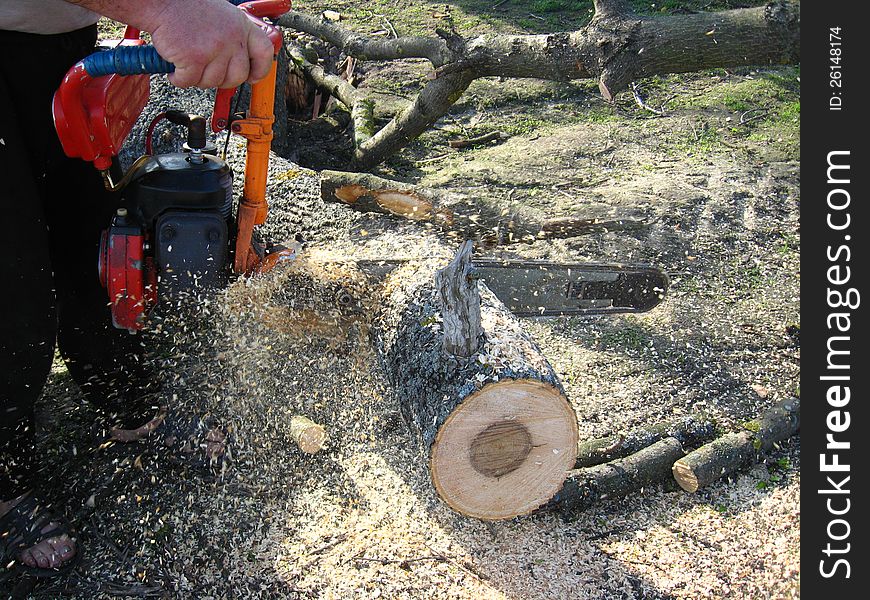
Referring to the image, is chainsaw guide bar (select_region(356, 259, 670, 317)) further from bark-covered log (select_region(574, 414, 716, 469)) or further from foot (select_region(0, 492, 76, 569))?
foot (select_region(0, 492, 76, 569))

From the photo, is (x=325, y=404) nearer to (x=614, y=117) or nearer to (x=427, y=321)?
(x=427, y=321)

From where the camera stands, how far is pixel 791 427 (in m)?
2.66

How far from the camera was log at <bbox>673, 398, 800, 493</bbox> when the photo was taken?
2.41 metres

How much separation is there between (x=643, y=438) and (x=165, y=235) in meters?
1.71

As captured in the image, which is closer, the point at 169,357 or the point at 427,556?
the point at 427,556

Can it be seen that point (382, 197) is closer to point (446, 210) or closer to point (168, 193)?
point (446, 210)

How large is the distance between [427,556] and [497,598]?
0.24 meters

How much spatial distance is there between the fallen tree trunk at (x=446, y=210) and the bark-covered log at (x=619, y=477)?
0.96 meters

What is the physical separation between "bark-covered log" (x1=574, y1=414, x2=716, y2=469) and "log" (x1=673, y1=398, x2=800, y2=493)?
0.10m

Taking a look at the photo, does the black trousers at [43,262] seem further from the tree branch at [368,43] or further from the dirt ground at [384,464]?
the tree branch at [368,43]

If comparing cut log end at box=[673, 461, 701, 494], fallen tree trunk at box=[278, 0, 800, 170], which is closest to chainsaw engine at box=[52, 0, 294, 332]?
cut log end at box=[673, 461, 701, 494]

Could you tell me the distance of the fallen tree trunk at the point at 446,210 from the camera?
9.41 feet
